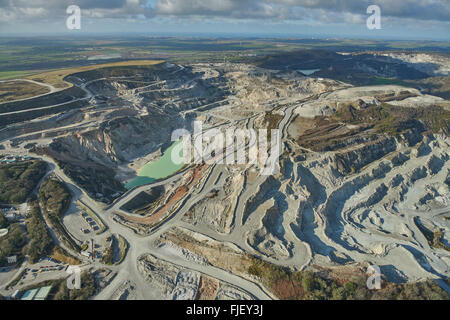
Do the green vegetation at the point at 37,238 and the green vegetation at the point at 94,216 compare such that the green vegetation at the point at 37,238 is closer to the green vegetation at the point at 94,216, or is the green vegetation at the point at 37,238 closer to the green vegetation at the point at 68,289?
the green vegetation at the point at 68,289

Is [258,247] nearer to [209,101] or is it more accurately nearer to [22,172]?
[22,172]

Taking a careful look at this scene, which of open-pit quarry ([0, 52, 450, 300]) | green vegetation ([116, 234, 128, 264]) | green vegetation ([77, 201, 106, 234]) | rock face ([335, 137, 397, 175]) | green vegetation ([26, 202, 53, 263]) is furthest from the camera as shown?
rock face ([335, 137, 397, 175])

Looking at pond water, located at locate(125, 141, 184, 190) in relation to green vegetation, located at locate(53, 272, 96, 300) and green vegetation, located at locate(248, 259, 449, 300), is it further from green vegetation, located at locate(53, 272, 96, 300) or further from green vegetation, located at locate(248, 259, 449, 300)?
green vegetation, located at locate(248, 259, 449, 300)

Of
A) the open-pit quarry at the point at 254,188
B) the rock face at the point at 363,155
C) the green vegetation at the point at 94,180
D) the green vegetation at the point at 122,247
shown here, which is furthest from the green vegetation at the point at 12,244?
the rock face at the point at 363,155

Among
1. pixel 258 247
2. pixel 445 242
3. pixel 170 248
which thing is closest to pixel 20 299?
pixel 170 248

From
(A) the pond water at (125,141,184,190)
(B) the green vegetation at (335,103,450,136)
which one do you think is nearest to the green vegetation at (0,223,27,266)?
(A) the pond water at (125,141,184,190)

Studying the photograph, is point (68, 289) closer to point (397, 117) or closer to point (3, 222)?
point (3, 222)
